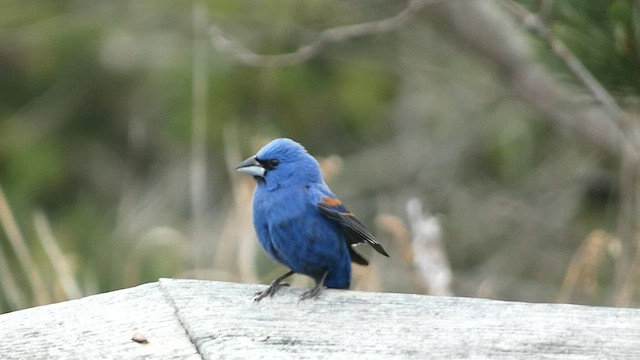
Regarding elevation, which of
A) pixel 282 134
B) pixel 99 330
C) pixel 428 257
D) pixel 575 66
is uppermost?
pixel 575 66

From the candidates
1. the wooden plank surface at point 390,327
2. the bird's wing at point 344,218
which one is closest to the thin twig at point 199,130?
the bird's wing at point 344,218

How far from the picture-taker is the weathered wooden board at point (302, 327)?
2.11 meters

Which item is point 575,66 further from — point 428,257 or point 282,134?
point 282,134

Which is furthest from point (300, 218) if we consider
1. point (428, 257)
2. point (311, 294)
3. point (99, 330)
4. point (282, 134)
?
point (282, 134)

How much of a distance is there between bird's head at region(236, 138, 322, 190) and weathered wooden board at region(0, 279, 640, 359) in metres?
0.70

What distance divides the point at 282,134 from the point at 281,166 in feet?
12.2

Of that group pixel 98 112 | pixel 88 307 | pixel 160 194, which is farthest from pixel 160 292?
pixel 98 112

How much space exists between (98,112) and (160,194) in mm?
922

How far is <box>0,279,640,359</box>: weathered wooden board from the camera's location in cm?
211

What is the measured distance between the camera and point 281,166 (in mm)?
3119

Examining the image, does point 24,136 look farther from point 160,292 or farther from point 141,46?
point 160,292

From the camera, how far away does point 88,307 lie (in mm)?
2264

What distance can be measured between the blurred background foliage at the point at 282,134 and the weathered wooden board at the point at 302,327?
3406 mm

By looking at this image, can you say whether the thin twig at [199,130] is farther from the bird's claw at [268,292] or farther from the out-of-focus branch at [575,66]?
the bird's claw at [268,292]
